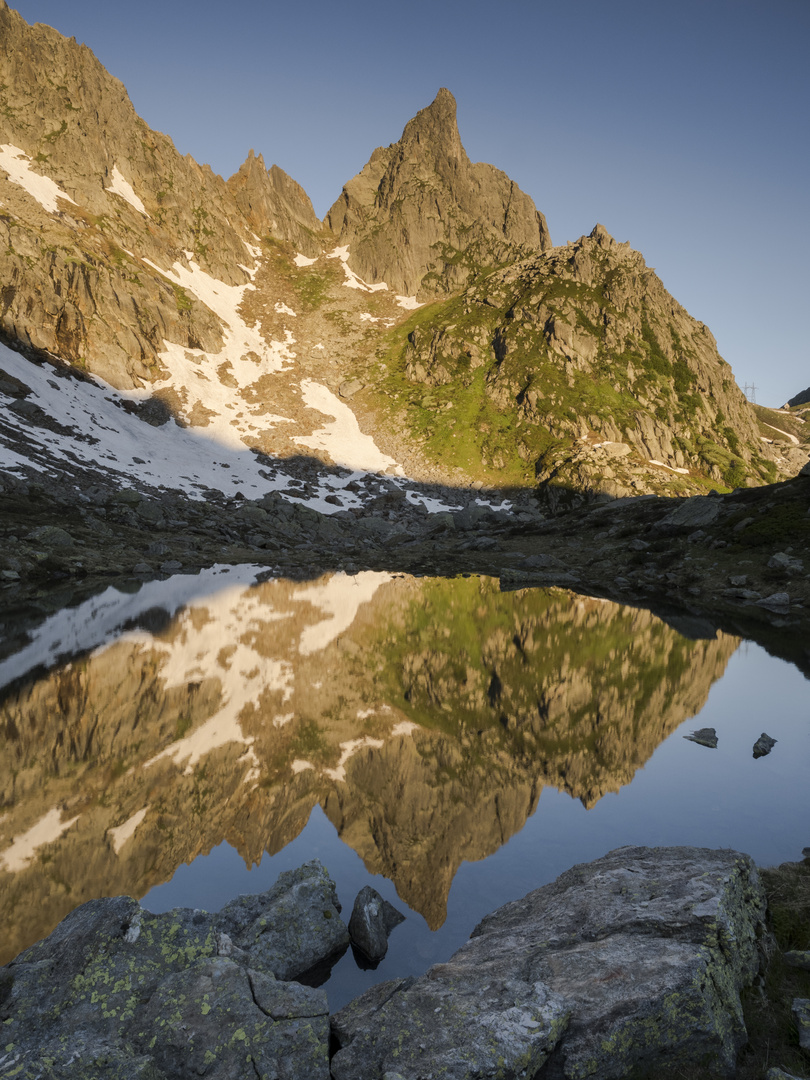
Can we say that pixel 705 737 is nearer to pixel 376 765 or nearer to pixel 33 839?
pixel 376 765

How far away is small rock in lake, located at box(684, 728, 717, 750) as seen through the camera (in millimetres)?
19656

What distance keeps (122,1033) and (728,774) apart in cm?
1749

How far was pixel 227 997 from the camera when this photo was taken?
6.55 meters

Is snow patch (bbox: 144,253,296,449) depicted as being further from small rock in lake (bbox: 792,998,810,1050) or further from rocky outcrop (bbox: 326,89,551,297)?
small rock in lake (bbox: 792,998,810,1050)

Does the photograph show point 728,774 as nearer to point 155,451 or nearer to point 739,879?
point 739,879

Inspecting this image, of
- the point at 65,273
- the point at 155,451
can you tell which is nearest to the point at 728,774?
the point at 155,451

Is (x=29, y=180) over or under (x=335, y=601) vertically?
over

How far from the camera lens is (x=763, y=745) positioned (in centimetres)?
1941

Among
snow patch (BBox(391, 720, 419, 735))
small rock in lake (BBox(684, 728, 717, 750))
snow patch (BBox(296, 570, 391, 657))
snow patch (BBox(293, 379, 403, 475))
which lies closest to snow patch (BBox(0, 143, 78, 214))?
snow patch (BBox(293, 379, 403, 475))

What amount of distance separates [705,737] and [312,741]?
46.6ft

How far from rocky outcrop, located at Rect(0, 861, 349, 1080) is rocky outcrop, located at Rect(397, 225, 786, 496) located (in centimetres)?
11171

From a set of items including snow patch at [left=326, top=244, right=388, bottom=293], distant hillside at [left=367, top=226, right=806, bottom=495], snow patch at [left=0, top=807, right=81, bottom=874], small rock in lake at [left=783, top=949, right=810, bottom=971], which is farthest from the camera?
snow patch at [left=326, top=244, right=388, bottom=293]


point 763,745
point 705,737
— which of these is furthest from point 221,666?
point 763,745

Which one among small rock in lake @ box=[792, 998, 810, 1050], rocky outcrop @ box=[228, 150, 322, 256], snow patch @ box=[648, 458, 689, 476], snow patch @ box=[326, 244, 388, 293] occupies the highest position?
rocky outcrop @ box=[228, 150, 322, 256]
